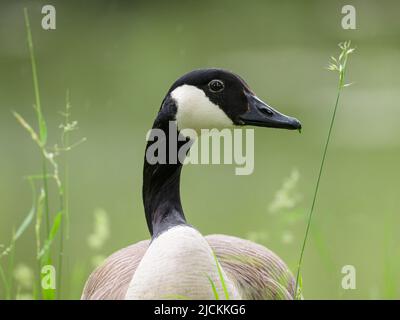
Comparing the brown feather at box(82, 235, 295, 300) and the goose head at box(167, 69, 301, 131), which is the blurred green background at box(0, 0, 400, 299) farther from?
the goose head at box(167, 69, 301, 131)

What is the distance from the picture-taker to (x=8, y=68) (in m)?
8.16

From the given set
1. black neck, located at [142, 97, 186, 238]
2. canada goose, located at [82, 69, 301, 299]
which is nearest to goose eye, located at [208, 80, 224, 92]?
canada goose, located at [82, 69, 301, 299]

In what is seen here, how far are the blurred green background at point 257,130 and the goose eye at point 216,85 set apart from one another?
526mm

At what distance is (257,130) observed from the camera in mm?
7082

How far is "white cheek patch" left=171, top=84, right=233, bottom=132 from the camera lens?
2547mm

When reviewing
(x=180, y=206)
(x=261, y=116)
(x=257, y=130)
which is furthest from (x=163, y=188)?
(x=257, y=130)

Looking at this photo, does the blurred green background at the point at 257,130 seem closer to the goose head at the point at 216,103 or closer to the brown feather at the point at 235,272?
the brown feather at the point at 235,272

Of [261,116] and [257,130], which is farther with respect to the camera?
[257,130]

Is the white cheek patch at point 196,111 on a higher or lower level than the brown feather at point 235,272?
higher

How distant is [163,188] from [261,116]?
1.24ft

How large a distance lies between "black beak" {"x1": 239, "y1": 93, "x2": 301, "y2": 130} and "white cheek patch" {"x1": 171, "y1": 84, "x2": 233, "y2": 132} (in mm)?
61

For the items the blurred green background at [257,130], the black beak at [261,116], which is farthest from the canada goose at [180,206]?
the blurred green background at [257,130]

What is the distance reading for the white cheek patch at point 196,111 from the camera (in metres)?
2.55

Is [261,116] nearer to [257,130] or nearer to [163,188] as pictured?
[163,188]
